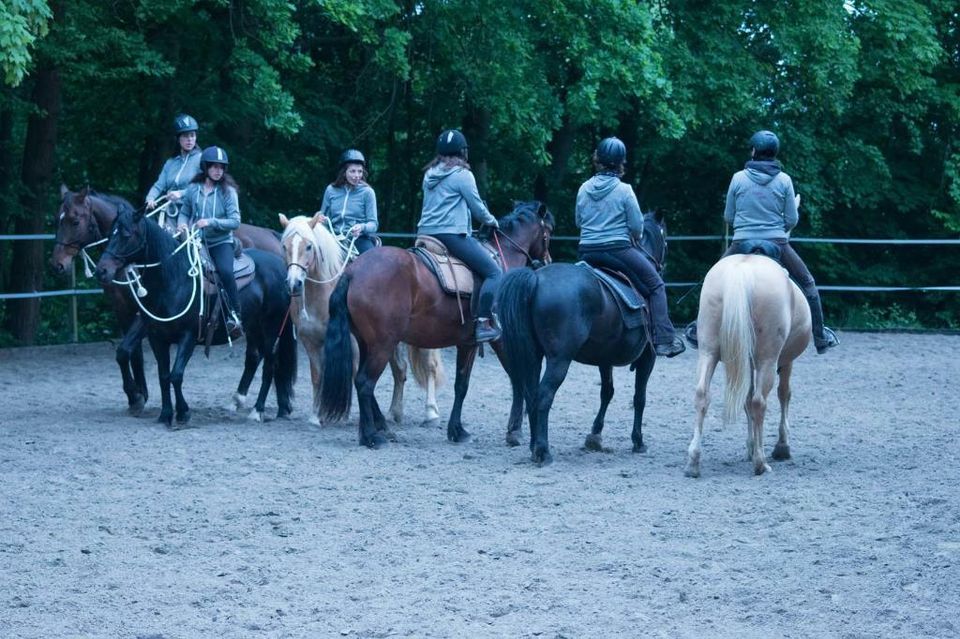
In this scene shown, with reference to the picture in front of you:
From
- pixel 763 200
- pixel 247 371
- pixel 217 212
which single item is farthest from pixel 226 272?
pixel 763 200

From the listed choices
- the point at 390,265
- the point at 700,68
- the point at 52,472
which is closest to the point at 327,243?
the point at 390,265

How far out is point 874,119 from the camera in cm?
2316

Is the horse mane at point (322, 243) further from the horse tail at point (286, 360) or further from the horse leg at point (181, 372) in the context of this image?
the horse leg at point (181, 372)

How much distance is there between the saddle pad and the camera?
10695mm

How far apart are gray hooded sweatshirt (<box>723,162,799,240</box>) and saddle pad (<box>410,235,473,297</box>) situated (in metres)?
2.31

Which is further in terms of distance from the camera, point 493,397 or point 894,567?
point 493,397

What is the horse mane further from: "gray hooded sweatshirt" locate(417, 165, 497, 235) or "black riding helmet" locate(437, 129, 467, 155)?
"black riding helmet" locate(437, 129, 467, 155)

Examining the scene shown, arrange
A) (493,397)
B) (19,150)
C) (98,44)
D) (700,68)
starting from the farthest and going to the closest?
1. (19,150)
2. (700,68)
3. (98,44)
4. (493,397)

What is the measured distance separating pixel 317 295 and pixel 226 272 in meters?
0.88

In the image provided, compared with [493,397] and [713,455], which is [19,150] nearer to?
[493,397]

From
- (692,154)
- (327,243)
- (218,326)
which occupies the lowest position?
(218,326)

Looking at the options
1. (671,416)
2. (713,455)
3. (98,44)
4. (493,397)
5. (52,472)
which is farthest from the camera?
(98,44)

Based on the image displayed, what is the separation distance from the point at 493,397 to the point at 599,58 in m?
6.26

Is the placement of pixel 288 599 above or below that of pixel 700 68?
below
